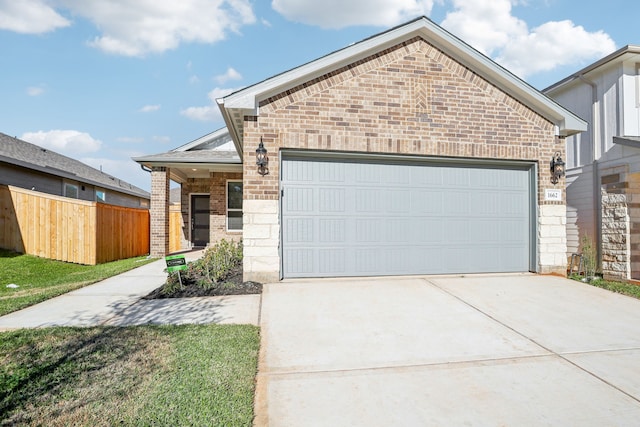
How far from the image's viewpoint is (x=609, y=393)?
2635 millimetres

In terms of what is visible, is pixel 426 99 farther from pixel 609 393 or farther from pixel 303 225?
pixel 609 393

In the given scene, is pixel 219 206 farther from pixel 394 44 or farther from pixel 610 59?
pixel 610 59

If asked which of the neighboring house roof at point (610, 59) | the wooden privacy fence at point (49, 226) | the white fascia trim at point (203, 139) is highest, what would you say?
the neighboring house roof at point (610, 59)

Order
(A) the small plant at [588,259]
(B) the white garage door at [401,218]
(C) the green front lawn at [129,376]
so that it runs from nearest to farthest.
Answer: (C) the green front lawn at [129,376], (B) the white garage door at [401,218], (A) the small plant at [588,259]

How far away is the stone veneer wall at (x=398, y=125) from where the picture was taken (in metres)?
6.24

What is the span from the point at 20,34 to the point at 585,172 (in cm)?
1555

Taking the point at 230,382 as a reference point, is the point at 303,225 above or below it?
above

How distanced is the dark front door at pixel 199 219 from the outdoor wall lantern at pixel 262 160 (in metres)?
8.51

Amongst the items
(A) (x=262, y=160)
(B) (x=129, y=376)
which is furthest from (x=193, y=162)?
(B) (x=129, y=376)

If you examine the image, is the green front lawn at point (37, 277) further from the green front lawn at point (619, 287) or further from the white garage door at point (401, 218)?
the green front lawn at point (619, 287)

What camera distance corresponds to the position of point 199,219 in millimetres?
13953

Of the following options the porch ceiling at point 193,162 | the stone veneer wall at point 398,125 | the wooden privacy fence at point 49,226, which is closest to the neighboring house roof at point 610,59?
the stone veneer wall at point 398,125

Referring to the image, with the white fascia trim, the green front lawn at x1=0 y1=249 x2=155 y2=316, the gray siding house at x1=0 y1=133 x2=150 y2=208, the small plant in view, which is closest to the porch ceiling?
the white fascia trim

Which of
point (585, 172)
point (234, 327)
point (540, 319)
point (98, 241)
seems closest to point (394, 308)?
point (540, 319)
